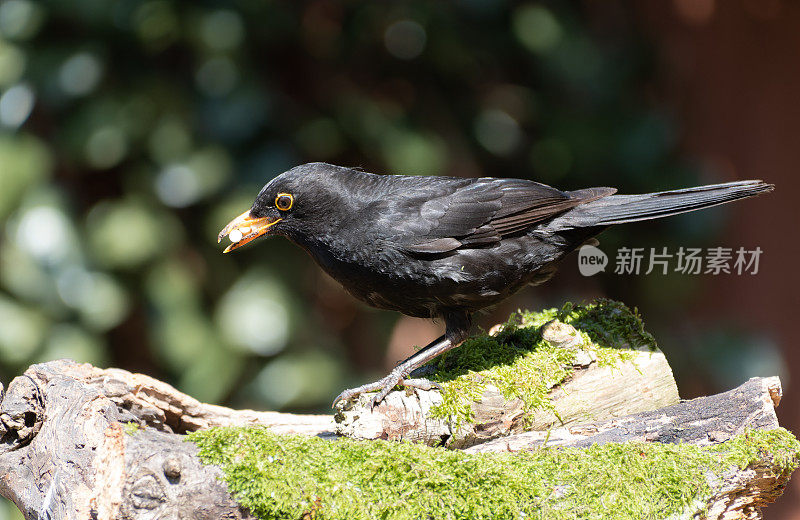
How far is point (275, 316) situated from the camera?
4.89m

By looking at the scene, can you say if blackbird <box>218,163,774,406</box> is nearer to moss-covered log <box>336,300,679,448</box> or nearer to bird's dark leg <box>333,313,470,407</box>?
bird's dark leg <box>333,313,470,407</box>

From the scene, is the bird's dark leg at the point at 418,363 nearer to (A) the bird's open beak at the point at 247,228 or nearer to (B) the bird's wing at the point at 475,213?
(B) the bird's wing at the point at 475,213

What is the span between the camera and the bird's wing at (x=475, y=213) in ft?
11.6

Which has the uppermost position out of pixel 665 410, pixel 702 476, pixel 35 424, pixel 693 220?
pixel 693 220

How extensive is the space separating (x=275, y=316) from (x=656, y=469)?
2745 millimetres

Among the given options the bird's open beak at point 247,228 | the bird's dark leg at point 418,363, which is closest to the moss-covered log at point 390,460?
the bird's dark leg at point 418,363

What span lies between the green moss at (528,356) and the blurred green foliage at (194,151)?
1572 millimetres

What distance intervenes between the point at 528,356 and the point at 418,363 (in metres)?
0.56

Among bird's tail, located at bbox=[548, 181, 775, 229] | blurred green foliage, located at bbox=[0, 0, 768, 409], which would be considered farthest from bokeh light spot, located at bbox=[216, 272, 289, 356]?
bird's tail, located at bbox=[548, 181, 775, 229]

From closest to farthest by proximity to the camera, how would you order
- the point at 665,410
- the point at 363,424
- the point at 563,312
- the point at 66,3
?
the point at 363,424, the point at 665,410, the point at 563,312, the point at 66,3

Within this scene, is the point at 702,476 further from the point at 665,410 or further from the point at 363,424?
the point at 363,424

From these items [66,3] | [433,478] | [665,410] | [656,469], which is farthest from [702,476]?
[66,3]

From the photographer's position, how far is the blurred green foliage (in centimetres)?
479

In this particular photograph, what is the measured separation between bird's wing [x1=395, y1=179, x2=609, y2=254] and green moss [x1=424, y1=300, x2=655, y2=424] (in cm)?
57
